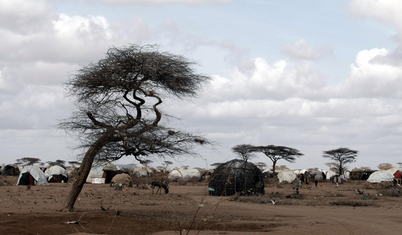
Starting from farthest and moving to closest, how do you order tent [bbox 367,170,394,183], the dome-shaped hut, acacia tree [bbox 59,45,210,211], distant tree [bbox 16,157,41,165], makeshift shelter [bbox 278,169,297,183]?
distant tree [bbox 16,157,41,165] → makeshift shelter [bbox 278,169,297,183] → tent [bbox 367,170,394,183] → the dome-shaped hut → acacia tree [bbox 59,45,210,211]

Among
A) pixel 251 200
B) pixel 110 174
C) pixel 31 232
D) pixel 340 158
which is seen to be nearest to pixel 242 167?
pixel 251 200

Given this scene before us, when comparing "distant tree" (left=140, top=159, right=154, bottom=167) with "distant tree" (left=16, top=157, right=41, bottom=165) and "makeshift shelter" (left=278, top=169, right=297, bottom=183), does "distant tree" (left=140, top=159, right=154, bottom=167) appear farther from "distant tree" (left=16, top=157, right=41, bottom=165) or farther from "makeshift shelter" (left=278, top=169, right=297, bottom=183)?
"distant tree" (left=16, top=157, right=41, bottom=165)

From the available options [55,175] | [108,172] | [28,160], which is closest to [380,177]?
[108,172]

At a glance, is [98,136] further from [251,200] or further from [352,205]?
[352,205]

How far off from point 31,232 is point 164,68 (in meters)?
6.04

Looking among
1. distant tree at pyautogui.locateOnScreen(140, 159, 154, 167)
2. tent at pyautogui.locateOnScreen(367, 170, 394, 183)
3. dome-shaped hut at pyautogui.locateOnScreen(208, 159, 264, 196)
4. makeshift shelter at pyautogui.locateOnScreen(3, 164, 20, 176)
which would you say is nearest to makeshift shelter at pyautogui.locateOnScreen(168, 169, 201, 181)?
tent at pyautogui.locateOnScreen(367, 170, 394, 183)

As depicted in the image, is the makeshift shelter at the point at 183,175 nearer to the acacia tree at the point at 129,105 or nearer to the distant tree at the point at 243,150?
the distant tree at the point at 243,150

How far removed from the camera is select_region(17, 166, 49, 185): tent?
115 ft

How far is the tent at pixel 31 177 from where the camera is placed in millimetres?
35062

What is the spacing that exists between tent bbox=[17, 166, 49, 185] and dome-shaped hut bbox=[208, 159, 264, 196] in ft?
52.4

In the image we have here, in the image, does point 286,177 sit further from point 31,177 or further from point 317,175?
point 31,177

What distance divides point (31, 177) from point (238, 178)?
1839cm

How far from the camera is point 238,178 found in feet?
86.4

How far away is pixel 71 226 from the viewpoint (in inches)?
436
